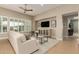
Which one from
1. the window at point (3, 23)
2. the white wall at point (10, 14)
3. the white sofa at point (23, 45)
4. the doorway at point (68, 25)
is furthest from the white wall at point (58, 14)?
the white sofa at point (23, 45)

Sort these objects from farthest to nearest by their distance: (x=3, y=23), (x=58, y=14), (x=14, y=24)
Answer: (x=3, y=23) → (x=58, y=14) → (x=14, y=24)

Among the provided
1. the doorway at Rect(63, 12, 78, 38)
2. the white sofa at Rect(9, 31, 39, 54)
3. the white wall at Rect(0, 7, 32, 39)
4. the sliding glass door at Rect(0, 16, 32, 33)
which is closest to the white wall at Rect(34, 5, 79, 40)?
the doorway at Rect(63, 12, 78, 38)

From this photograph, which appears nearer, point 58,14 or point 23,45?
point 23,45

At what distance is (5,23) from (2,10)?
0.97 meters

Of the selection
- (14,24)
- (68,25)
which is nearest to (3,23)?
(14,24)

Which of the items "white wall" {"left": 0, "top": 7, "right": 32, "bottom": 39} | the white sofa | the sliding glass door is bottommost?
the white sofa

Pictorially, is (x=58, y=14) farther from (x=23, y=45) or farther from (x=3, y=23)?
(x=23, y=45)

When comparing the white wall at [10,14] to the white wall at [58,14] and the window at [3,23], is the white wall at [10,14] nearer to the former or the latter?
the window at [3,23]

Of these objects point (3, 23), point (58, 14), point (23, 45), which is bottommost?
point (23, 45)

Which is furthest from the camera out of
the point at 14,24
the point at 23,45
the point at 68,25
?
the point at 68,25

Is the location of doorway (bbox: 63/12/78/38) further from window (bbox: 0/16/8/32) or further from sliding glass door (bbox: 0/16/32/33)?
window (bbox: 0/16/8/32)

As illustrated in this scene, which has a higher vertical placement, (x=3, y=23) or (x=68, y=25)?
(x=3, y=23)
